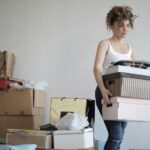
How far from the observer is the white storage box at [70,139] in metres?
1.86

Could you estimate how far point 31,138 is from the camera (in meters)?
1.86

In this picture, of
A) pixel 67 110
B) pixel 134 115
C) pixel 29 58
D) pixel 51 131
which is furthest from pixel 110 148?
pixel 29 58

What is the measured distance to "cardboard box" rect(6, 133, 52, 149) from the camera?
5.99 ft

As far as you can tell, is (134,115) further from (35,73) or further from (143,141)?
(35,73)

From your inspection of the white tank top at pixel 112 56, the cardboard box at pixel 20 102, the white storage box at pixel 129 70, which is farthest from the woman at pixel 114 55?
the cardboard box at pixel 20 102

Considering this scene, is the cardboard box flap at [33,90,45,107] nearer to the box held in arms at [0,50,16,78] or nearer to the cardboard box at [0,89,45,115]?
the cardboard box at [0,89,45,115]

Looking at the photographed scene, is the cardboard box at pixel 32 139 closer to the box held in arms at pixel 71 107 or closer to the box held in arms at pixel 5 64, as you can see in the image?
the box held in arms at pixel 71 107

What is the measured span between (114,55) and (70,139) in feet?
2.09

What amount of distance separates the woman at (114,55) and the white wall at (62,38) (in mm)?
1021

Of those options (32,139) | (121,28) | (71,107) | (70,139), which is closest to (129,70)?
(121,28)

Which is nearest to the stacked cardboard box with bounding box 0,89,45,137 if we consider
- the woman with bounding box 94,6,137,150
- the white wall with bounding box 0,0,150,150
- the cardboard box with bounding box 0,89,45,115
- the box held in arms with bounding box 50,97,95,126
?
the cardboard box with bounding box 0,89,45,115

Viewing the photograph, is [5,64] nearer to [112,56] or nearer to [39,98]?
[39,98]

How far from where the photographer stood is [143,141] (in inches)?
101

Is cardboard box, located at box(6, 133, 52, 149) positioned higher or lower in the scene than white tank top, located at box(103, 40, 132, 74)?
lower
